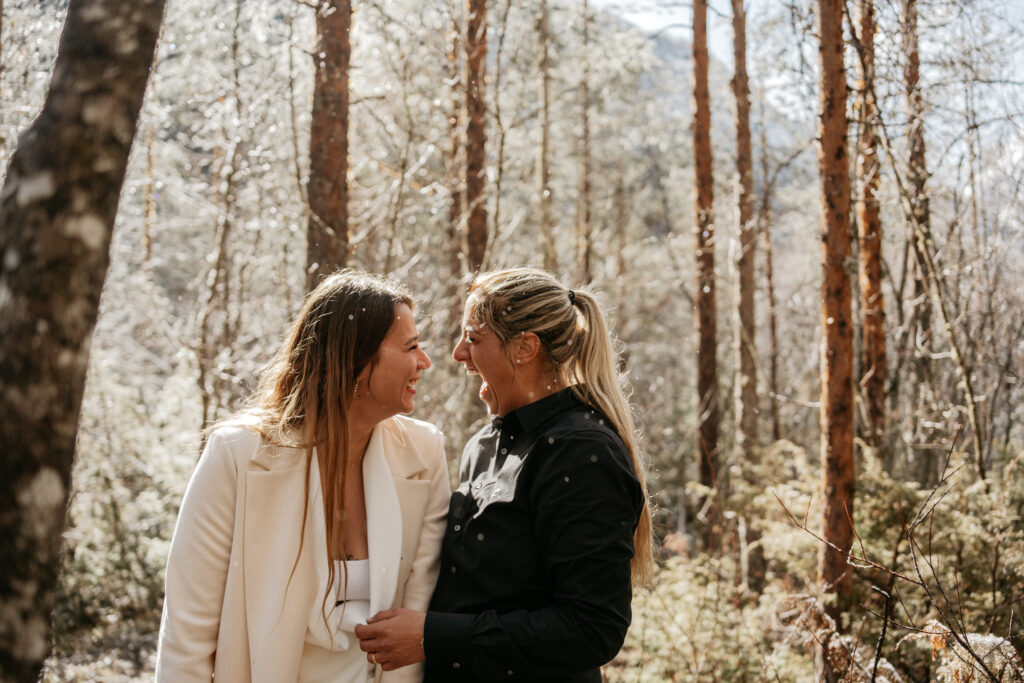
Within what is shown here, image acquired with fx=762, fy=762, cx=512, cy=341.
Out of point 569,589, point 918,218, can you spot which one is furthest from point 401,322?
point 918,218

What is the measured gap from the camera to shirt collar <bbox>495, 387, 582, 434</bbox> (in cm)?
231

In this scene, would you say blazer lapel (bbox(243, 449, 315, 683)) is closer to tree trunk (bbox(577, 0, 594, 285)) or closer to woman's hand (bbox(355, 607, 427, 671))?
woman's hand (bbox(355, 607, 427, 671))

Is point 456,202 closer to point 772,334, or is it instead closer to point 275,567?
point 772,334

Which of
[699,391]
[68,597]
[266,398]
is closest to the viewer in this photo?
[266,398]

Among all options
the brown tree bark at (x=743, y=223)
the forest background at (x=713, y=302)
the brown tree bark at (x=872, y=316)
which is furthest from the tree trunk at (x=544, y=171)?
the brown tree bark at (x=872, y=316)

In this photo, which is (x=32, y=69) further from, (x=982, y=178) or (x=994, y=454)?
(x=994, y=454)

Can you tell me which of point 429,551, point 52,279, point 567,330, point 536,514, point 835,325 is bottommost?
point 429,551

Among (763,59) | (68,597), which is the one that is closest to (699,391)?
(763,59)

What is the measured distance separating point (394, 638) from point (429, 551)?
0.38 meters

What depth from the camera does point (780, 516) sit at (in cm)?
811

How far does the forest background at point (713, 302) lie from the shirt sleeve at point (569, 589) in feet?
3.54

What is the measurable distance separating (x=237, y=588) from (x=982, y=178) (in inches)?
339

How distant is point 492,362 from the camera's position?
7.96 feet

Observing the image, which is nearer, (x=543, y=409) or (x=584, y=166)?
(x=543, y=409)
